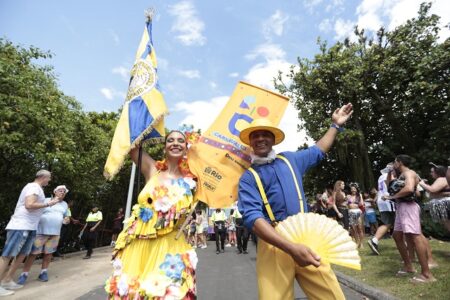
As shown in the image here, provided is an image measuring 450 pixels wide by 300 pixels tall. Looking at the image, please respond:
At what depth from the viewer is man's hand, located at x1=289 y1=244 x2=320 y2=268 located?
2266 mm

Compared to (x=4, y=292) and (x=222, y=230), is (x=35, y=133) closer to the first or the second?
(x=4, y=292)

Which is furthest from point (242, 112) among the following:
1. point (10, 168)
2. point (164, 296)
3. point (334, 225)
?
point (10, 168)

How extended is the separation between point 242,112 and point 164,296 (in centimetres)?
176

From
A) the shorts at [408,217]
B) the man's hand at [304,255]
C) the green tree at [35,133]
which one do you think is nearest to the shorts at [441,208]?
the shorts at [408,217]

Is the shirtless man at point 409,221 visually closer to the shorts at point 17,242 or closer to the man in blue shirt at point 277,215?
the man in blue shirt at point 277,215

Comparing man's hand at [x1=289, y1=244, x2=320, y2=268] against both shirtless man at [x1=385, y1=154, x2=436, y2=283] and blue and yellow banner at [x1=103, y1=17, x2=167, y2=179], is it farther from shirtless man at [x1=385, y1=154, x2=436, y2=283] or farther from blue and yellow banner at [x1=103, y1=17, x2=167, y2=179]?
shirtless man at [x1=385, y1=154, x2=436, y2=283]

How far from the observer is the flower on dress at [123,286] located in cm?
273

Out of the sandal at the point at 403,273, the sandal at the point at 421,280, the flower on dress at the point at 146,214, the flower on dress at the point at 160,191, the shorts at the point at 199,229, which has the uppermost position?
the shorts at the point at 199,229

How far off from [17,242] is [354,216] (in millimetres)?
8071

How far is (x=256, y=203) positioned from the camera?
2.63 meters

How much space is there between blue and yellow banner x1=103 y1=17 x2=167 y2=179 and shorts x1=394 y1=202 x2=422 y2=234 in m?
4.09

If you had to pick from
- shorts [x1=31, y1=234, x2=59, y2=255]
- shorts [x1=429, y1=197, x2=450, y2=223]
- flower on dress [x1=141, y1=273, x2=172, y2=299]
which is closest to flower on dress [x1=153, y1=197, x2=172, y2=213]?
flower on dress [x1=141, y1=273, x2=172, y2=299]

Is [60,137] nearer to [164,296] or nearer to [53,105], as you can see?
[53,105]

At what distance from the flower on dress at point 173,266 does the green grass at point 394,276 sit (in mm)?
3348
